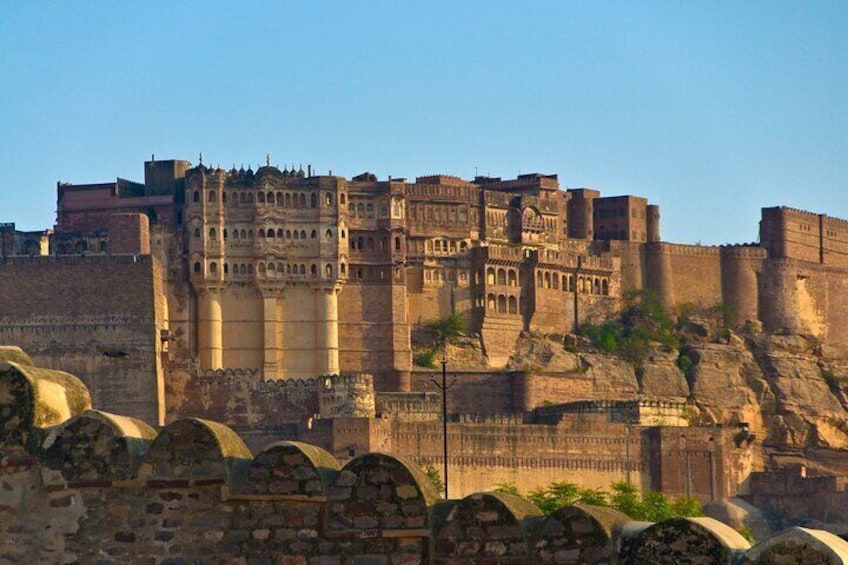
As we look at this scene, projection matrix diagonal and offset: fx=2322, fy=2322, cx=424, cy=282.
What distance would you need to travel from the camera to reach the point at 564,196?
330ft

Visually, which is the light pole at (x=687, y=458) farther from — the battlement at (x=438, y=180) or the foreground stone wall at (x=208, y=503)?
the foreground stone wall at (x=208, y=503)

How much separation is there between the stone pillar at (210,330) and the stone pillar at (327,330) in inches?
141

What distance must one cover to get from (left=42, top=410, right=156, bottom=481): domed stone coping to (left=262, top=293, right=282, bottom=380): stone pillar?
72282 millimetres

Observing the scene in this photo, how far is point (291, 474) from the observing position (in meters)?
11.5

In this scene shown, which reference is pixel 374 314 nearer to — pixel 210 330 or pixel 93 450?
pixel 210 330

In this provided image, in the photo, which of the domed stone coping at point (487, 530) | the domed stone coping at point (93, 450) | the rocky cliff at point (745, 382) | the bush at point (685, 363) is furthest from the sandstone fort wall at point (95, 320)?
the domed stone coping at point (487, 530)

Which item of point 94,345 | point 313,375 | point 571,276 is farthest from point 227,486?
point 571,276

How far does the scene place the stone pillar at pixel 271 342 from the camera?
84125mm

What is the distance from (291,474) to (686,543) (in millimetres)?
2144

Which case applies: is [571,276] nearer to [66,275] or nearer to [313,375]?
[313,375]

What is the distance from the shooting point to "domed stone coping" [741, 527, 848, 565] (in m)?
9.76

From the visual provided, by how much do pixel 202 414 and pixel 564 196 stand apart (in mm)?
26426

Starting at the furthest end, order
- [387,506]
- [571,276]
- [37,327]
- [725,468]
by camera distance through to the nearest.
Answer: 1. [571,276]
2. [725,468]
3. [37,327]
4. [387,506]

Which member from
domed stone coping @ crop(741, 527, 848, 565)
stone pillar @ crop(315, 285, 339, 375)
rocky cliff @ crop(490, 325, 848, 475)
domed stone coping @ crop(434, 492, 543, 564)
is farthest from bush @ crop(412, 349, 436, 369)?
domed stone coping @ crop(741, 527, 848, 565)
